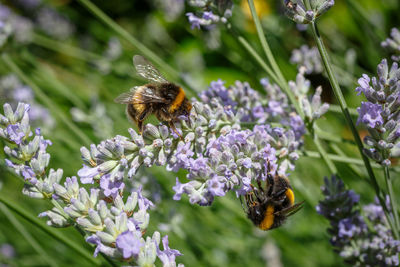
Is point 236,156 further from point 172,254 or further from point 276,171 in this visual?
point 172,254

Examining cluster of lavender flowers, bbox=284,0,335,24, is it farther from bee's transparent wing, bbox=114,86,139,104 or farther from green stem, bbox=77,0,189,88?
green stem, bbox=77,0,189,88

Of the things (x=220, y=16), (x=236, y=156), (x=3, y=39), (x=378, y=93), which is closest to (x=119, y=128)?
(x=3, y=39)

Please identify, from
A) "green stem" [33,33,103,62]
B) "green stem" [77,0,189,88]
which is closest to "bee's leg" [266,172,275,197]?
"green stem" [77,0,189,88]

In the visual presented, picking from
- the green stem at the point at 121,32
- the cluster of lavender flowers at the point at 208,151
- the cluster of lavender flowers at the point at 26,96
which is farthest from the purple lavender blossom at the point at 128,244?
the cluster of lavender flowers at the point at 26,96

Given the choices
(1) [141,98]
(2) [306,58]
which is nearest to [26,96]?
(1) [141,98]

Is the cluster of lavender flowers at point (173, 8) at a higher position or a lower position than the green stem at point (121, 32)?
lower

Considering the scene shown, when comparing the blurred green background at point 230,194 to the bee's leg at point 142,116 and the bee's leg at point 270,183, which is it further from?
the bee's leg at point 270,183
